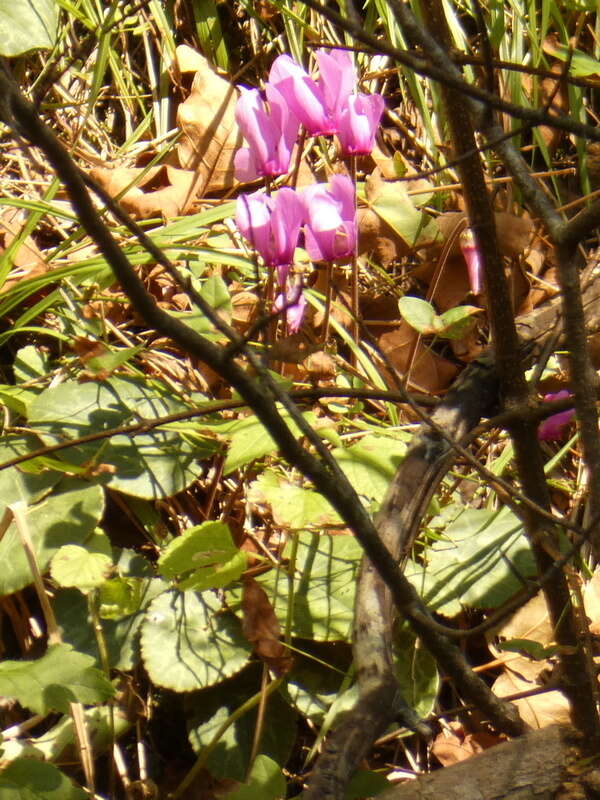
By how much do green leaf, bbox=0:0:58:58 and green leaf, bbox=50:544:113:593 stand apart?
1.24 meters

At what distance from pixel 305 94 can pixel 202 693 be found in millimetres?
1025

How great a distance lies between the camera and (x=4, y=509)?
1.54 m

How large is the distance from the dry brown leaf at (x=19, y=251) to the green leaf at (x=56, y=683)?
96cm

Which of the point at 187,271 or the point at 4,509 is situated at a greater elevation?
the point at 187,271

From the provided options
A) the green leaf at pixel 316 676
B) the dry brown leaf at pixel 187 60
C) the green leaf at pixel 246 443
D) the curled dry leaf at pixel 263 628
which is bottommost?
the green leaf at pixel 316 676

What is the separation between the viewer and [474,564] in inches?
64.7

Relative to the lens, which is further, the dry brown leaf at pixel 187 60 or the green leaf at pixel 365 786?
the dry brown leaf at pixel 187 60

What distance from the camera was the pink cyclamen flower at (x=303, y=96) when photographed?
5.17 ft

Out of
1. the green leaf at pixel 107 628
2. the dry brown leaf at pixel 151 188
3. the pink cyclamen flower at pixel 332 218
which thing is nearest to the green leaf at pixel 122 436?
the green leaf at pixel 107 628

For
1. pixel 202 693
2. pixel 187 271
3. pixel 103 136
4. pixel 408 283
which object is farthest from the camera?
pixel 103 136

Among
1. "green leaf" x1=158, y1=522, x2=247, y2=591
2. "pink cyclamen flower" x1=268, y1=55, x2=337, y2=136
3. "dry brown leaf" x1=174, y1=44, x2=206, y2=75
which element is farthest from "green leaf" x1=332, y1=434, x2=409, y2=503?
"dry brown leaf" x1=174, y1=44, x2=206, y2=75

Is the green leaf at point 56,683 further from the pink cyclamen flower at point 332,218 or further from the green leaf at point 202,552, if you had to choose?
the pink cyclamen flower at point 332,218

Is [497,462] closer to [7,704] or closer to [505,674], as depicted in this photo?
[505,674]

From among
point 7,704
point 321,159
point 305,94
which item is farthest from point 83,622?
point 321,159
